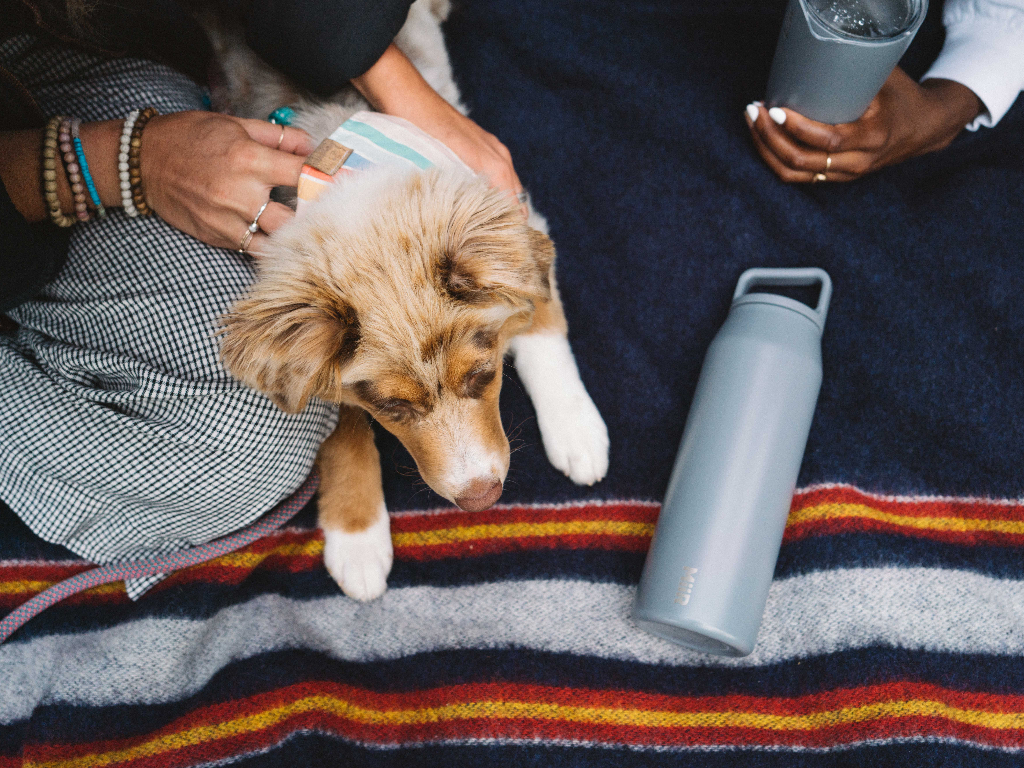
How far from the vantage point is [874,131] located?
6.17 feet

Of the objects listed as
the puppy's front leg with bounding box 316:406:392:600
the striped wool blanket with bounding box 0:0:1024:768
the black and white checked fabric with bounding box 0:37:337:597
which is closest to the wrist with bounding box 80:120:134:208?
the black and white checked fabric with bounding box 0:37:337:597

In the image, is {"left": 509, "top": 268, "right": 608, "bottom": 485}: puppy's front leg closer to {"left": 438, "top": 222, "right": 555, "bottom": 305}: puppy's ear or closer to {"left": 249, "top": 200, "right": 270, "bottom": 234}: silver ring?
{"left": 438, "top": 222, "right": 555, "bottom": 305}: puppy's ear

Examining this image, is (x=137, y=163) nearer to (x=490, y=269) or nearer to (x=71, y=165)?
(x=71, y=165)

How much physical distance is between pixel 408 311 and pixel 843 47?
119 cm

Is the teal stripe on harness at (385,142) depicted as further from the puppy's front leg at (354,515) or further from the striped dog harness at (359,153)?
the puppy's front leg at (354,515)

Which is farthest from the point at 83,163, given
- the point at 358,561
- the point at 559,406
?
the point at 559,406

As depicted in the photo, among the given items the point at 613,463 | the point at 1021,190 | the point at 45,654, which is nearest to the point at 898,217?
the point at 1021,190

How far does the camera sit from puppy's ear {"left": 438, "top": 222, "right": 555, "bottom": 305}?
1.39 metres

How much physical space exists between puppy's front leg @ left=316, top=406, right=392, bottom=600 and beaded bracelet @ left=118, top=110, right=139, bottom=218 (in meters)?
0.80

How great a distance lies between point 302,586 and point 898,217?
2232mm

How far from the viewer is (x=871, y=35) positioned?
4.97 feet

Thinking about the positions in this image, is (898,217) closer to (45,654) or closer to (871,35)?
(871,35)

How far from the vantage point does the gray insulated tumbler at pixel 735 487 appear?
157cm

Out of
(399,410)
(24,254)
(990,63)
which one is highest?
(990,63)
